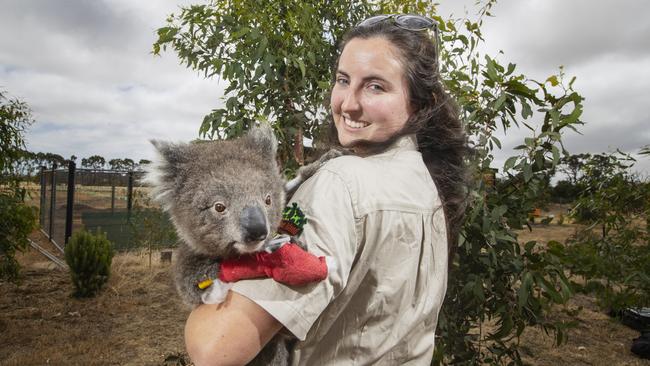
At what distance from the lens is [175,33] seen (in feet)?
10.7

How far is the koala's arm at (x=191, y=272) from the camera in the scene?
5.08 ft

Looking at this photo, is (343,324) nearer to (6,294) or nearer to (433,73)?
(433,73)

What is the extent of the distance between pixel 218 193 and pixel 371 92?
0.63 meters

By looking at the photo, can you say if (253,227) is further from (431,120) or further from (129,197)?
(129,197)

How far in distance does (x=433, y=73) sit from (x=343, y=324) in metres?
1.00

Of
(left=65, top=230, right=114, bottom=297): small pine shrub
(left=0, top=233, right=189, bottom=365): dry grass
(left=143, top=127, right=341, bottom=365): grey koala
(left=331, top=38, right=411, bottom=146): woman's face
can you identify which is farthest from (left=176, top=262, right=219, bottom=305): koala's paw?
(left=65, top=230, right=114, bottom=297): small pine shrub

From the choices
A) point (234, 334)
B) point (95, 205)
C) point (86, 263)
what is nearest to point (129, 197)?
point (95, 205)

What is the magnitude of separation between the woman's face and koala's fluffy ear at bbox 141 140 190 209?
59cm

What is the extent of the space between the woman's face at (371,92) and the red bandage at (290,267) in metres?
0.62

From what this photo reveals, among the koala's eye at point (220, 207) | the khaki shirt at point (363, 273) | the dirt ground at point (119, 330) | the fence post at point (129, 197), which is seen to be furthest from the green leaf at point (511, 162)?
the fence post at point (129, 197)

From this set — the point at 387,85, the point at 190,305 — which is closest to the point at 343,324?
the point at 190,305

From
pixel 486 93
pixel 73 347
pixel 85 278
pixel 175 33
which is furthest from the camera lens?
pixel 85 278

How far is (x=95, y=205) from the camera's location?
12.6 m

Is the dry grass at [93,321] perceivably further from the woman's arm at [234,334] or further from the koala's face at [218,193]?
the woman's arm at [234,334]
